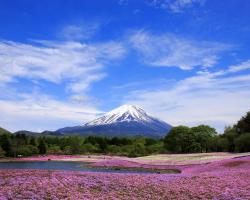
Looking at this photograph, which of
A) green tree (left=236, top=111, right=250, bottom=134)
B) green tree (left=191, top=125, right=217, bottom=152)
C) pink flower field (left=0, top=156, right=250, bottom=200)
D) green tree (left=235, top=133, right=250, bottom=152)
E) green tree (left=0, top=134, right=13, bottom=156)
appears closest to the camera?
pink flower field (left=0, top=156, right=250, bottom=200)

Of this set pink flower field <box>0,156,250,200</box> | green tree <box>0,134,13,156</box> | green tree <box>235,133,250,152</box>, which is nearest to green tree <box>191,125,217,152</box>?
green tree <box>235,133,250,152</box>

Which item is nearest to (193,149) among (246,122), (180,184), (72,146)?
(246,122)

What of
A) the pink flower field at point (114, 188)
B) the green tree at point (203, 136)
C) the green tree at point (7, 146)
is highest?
the green tree at point (203, 136)

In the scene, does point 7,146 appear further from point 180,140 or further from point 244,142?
point 244,142

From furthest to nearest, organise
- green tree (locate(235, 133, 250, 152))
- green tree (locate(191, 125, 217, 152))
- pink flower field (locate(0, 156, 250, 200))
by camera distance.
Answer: green tree (locate(191, 125, 217, 152)) < green tree (locate(235, 133, 250, 152)) < pink flower field (locate(0, 156, 250, 200))

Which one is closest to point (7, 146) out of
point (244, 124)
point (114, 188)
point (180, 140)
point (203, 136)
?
point (180, 140)

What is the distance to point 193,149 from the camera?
11050 centimetres

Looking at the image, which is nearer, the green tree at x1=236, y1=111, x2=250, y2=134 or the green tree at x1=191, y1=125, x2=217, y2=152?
the green tree at x1=236, y1=111, x2=250, y2=134

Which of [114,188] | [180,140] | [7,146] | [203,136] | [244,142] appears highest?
[203,136]

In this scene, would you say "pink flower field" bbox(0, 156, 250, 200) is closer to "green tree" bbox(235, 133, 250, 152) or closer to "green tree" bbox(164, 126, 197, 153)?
"green tree" bbox(235, 133, 250, 152)

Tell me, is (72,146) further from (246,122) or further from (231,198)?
(231,198)

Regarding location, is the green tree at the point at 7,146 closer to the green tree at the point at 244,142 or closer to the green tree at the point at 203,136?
the green tree at the point at 203,136

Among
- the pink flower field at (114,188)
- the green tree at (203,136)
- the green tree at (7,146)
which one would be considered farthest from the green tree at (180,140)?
the pink flower field at (114,188)

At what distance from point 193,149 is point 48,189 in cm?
9281
